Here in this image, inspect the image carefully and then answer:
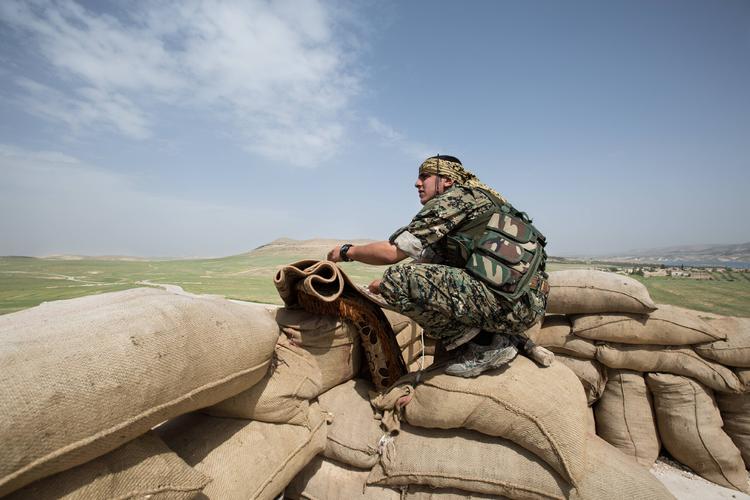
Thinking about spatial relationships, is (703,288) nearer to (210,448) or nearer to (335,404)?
(335,404)

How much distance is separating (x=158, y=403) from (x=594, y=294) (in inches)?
105

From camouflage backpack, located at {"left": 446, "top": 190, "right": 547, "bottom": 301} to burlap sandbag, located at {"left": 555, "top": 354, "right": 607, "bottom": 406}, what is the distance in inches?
39.7

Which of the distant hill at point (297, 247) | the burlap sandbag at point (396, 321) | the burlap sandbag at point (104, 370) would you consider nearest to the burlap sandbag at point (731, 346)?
the burlap sandbag at point (396, 321)

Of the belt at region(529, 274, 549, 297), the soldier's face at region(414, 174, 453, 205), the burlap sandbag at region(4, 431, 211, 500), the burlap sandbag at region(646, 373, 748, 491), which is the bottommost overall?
the burlap sandbag at region(646, 373, 748, 491)

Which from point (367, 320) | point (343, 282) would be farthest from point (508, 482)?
point (343, 282)

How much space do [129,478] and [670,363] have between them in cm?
316

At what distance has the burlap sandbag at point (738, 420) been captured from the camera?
2432 millimetres

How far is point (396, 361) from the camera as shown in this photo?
233 centimetres

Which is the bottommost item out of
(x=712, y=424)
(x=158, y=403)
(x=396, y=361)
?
(x=712, y=424)

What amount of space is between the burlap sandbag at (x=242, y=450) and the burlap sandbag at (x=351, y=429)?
0.35 ft

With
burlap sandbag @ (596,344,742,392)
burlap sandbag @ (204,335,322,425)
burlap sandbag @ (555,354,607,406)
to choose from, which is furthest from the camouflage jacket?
burlap sandbag @ (596,344,742,392)

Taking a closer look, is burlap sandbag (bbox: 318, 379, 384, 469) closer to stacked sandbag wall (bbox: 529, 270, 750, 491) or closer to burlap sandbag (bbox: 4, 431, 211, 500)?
burlap sandbag (bbox: 4, 431, 211, 500)

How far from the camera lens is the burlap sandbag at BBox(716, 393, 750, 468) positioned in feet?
7.98

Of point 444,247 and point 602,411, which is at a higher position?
point 444,247
